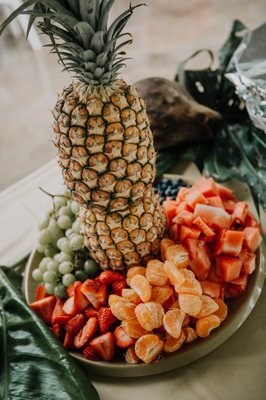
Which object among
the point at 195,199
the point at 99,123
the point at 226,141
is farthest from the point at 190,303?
the point at 226,141

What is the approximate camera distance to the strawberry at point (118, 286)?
83cm

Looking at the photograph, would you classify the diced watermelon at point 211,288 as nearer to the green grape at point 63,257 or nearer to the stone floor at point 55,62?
the green grape at point 63,257

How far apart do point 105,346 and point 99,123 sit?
41 cm

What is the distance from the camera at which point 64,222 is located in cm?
96

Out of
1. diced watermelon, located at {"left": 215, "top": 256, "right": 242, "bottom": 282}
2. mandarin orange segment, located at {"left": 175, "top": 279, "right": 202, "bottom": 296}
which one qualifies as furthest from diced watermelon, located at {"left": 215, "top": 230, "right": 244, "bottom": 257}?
mandarin orange segment, located at {"left": 175, "top": 279, "right": 202, "bottom": 296}

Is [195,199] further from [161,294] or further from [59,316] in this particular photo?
[59,316]

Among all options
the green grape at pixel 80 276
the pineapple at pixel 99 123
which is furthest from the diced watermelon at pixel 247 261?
the green grape at pixel 80 276

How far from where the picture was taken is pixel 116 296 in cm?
78

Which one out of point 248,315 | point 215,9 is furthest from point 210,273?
point 215,9

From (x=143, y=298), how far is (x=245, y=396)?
239 millimetres

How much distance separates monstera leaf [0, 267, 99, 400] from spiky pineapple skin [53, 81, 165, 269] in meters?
0.22

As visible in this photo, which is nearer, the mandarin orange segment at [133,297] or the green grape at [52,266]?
the mandarin orange segment at [133,297]

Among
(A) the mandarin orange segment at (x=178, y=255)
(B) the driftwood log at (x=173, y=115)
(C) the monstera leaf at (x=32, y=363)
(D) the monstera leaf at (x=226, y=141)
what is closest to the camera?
(C) the monstera leaf at (x=32, y=363)

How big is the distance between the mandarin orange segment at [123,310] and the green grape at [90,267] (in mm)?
152
